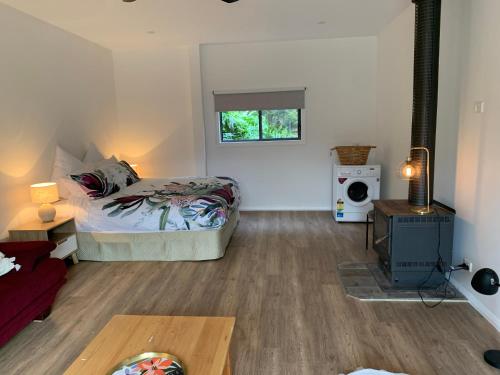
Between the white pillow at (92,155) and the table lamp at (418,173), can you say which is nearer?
the table lamp at (418,173)

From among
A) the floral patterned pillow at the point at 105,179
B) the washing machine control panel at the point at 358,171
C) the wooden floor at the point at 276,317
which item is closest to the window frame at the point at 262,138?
the washing machine control panel at the point at 358,171

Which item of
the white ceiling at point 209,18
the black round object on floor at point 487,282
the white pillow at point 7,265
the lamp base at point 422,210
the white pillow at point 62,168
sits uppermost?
the white ceiling at point 209,18

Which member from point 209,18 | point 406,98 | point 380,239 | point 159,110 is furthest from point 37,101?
point 406,98

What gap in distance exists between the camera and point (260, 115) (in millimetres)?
5543

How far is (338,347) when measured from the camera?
216 centimetres

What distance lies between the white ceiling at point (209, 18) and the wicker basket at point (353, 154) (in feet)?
5.24

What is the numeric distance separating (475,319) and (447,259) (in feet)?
1.55

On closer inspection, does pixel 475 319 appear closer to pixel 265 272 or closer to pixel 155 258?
pixel 265 272

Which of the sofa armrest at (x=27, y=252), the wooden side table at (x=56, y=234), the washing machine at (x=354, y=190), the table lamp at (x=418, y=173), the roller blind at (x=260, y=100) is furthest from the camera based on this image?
the roller blind at (x=260, y=100)

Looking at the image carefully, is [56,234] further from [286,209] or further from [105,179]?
[286,209]

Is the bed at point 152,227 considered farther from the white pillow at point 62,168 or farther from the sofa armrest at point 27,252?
the sofa armrest at point 27,252

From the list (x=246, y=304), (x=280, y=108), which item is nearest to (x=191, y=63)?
(x=280, y=108)

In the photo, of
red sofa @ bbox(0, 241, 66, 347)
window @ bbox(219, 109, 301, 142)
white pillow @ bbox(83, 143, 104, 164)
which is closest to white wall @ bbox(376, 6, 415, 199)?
window @ bbox(219, 109, 301, 142)

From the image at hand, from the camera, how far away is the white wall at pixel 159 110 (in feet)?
17.7
